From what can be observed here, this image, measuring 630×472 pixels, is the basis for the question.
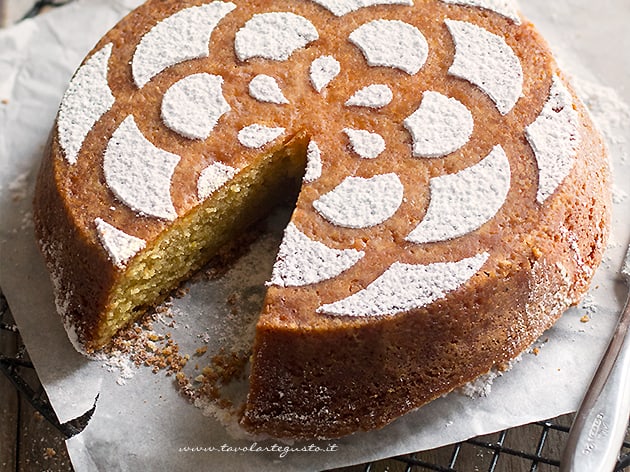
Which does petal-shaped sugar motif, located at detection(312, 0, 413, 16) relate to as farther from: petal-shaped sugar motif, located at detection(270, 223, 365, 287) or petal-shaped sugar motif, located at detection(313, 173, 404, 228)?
petal-shaped sugar motif, located at detection(270, 223, 365, 287)

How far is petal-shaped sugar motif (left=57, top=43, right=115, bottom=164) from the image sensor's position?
121 inches

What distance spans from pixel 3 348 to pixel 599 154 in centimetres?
229

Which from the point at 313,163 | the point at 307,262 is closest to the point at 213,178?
the point at 313,163

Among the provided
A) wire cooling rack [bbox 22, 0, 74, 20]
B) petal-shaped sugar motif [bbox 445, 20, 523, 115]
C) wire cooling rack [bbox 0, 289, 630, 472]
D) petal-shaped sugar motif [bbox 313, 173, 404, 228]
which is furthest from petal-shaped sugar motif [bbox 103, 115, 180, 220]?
wire cooling rack [bbox 22, 0, 74, 20]

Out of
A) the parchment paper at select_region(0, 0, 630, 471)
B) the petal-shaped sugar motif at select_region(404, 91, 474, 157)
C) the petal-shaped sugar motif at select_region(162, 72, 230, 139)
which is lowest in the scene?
the parchment paper at select_region(0, 0, 630, 471)

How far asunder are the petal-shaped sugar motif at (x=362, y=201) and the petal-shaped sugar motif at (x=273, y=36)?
25.3 inches

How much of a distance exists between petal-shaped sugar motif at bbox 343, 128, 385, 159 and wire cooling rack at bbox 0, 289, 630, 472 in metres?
0.99

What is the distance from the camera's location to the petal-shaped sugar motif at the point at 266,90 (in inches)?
123

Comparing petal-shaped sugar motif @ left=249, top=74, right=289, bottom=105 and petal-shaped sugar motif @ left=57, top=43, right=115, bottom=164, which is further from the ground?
petal-shaped sugar motif @ left=249, top=74, right=289, bottom=105

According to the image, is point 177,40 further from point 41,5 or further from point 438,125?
point 41,5

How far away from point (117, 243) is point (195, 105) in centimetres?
60

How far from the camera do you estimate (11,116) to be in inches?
146

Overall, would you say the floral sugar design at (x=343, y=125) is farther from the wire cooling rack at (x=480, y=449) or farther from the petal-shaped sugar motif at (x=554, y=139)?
the wire cooling rack at (x=480, y=449)

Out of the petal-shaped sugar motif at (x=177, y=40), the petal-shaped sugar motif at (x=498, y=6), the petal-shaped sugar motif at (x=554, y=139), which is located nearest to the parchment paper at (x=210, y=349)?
the petal-shaped sugar motif at (x=554, y=139)
